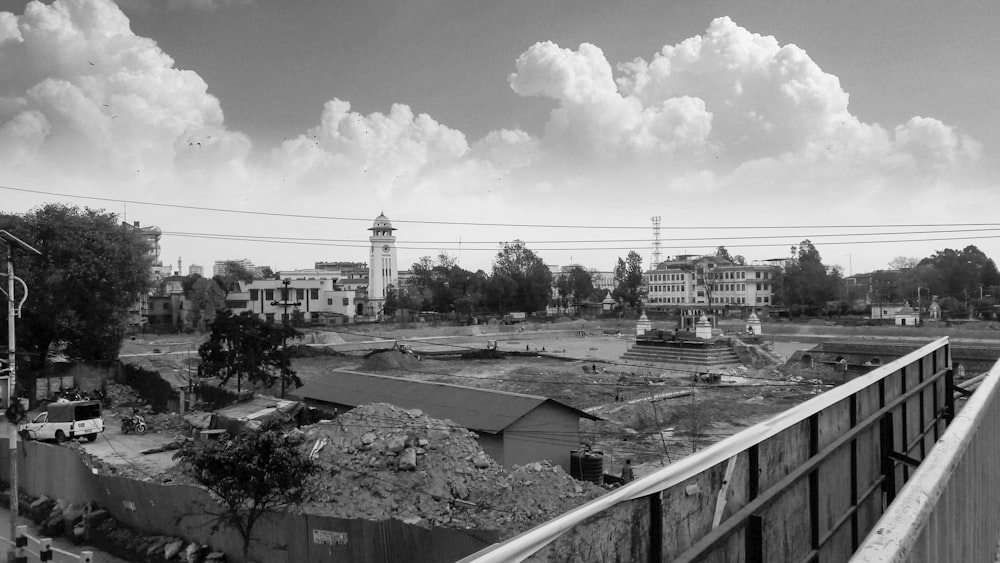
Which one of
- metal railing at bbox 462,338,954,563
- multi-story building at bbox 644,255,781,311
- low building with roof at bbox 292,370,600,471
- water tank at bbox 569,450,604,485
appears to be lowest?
water tank at bbox 569,450,604,485

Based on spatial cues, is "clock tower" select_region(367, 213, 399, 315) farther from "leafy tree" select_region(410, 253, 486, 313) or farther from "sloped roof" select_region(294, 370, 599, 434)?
"sloped roof" select_region(294, 370, 599, 434)

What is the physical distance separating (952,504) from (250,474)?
9.21 metres

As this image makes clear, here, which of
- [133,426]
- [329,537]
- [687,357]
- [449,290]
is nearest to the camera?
[329,537]

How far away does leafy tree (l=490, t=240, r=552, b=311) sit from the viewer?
8644 cm

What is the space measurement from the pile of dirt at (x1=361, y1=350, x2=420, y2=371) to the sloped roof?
19331 millimetres

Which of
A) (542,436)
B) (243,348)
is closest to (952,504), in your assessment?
(542,436)

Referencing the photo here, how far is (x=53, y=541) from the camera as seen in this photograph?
12594 mm

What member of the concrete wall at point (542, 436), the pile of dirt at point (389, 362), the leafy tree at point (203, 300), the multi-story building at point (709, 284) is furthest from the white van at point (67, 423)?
the multi-story building at point (709, 284)

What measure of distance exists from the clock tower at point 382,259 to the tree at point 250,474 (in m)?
80.5

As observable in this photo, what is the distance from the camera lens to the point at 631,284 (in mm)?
101375

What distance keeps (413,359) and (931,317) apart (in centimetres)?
5079

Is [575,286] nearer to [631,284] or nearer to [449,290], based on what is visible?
[631,284]

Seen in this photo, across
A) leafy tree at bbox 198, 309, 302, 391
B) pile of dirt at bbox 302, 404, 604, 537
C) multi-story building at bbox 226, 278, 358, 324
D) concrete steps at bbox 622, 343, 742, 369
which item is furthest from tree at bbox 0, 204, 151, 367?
multi-story building at bbox 226, 278, 358, 324

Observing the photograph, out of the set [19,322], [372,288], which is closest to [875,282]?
[372,288]
